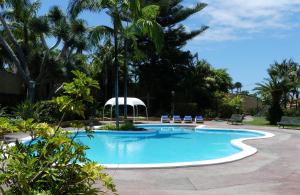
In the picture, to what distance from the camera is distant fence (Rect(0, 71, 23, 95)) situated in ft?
97.9

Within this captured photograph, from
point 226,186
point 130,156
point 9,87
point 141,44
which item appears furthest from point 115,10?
point 141,44

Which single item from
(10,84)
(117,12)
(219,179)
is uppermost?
(117,12)

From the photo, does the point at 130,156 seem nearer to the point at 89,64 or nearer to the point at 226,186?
the point at 226,186

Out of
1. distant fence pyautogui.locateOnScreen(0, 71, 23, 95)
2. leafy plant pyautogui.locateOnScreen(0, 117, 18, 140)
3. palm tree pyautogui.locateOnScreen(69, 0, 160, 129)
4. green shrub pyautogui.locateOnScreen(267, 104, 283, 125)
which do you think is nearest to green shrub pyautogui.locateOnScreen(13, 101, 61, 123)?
palm tree pyautogui.locateOnScreen(69, 0, 160, 129)

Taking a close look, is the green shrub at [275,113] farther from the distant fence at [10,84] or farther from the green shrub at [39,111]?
the distant fence at [10,84]

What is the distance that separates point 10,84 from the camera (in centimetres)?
3109

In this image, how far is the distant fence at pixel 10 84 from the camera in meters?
29.8

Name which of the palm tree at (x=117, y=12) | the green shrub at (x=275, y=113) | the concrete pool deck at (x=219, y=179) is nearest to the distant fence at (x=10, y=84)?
the palm tree at (x=117, y=12)

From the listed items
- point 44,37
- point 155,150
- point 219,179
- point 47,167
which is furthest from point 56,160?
point 44,37

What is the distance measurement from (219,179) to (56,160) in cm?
565

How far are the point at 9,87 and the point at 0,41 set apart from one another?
19.8 ft

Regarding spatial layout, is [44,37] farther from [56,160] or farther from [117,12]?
[56,160]

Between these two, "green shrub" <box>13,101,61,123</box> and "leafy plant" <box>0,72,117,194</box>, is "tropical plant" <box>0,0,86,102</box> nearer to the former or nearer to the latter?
"green shrub" <box>13,101,61,123</box>

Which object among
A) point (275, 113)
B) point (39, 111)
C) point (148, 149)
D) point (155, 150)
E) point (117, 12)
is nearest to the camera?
point (155, 150)
